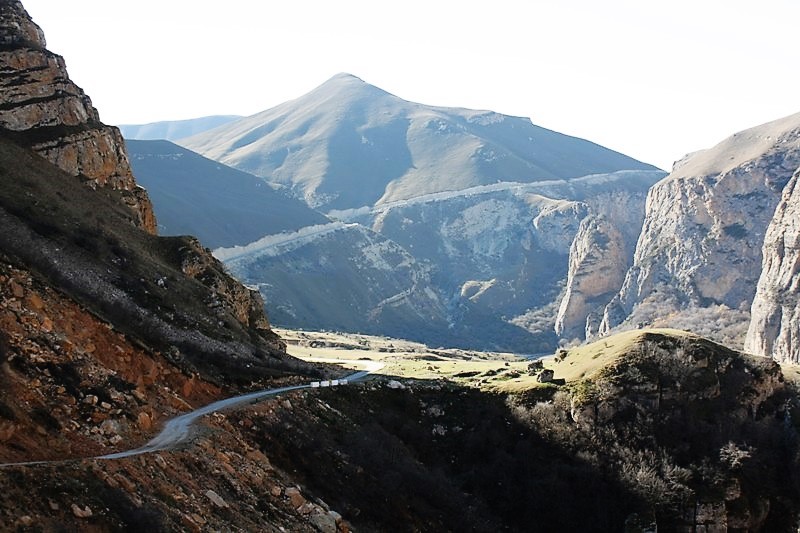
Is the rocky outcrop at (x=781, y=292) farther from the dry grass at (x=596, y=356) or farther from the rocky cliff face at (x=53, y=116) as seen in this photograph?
the rocky cliff face at (x=53, y=116)

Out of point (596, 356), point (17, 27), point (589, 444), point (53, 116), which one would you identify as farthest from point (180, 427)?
point (17, 27)

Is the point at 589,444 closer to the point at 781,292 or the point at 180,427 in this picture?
the point at 180,427

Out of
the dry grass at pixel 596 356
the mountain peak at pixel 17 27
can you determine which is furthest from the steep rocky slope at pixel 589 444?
the mountain peak at pixel 17 27

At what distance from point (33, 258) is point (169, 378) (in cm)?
1499

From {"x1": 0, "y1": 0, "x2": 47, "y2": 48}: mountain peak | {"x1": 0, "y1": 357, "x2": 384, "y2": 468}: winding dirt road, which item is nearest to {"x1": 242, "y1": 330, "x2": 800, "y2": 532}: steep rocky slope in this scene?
{"x1": 0, "y1": 357, "x2": 384, "y2": 468}: winding dirt road

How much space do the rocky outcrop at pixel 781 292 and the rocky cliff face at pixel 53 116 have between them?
Answer: 13872 centimetres

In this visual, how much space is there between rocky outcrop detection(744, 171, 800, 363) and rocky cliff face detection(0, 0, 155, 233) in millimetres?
138720

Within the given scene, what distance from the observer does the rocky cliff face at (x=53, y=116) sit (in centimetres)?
6869

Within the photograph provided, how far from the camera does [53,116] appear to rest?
7119 centimetres

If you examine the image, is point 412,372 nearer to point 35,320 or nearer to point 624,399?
point 624,399

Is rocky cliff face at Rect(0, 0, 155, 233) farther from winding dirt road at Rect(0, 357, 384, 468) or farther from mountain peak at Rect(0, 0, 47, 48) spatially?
winding dirt road at Rect(0, 357, 384, 468)

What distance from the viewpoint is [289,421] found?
134 feet

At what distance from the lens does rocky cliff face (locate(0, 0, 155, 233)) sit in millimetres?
68688

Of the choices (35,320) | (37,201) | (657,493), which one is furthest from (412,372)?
(35,320)
